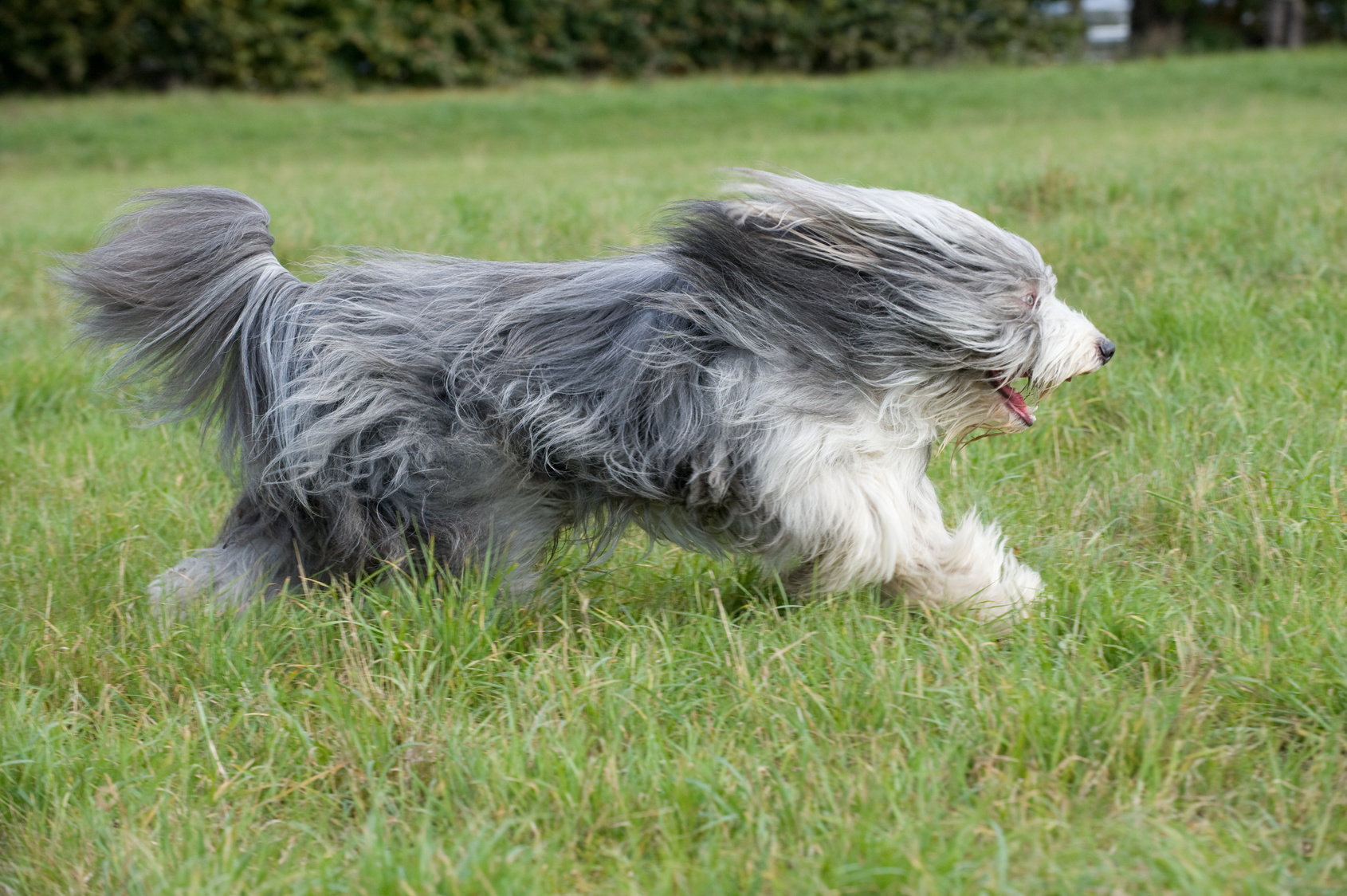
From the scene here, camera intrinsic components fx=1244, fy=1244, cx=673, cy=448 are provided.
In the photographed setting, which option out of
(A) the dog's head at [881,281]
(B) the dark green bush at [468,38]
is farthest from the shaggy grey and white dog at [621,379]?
(B) the dark green bush at [468,38]

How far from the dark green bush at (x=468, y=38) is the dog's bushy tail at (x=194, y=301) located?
55.4 feet

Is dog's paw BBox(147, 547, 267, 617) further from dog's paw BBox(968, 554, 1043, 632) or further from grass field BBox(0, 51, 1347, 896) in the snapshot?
dog's paw BBox(968, 554, 1043, 632)

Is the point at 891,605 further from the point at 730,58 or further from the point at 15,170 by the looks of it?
the point at 730,58

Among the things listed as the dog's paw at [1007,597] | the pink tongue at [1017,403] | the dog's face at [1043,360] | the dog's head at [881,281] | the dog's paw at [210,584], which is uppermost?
the dog's head at [881,281]

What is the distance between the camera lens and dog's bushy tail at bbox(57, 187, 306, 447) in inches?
117

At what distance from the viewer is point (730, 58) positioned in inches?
849

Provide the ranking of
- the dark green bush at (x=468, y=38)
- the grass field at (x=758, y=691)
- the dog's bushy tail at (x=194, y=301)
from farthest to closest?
the dark green bush at (x=468, y=38)
the dog's bushy tail at (x=194, y=301)
the grass field at (x=758, y=691)

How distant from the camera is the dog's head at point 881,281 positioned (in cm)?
287

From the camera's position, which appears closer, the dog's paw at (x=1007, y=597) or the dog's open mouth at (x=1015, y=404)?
the dog's paw at (x=1007, y=597)

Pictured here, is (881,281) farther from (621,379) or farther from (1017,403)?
(621,379)

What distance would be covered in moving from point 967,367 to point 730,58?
19.7m

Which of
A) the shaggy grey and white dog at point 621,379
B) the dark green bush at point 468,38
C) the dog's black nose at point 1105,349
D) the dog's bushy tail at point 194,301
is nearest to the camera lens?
the shaggy grey and white dog at point 621,379

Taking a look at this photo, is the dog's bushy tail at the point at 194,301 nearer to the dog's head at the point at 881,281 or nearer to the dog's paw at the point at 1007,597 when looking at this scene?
the dog's head at the point at 881,281

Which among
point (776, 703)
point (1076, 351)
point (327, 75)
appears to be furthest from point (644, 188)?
point (327, 75)
